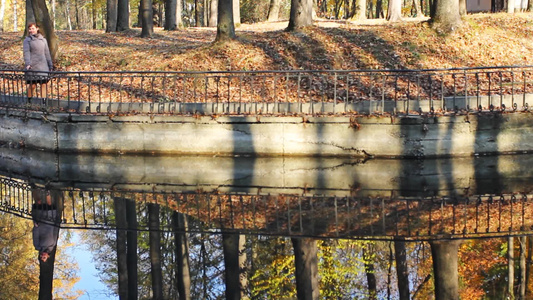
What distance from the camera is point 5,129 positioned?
2020cm

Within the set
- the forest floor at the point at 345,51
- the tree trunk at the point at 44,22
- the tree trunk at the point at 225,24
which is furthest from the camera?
the tree trunk at the point at 44,22

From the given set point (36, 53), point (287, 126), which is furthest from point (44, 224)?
point (36, 53)

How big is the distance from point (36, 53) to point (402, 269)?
13.0 meters

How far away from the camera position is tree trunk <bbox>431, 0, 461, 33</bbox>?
976 inches

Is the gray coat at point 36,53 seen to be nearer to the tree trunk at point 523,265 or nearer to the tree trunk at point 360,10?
the tree trunk at point 523,265

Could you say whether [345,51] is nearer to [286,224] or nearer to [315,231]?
[286,224]

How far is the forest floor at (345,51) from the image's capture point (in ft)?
77.5

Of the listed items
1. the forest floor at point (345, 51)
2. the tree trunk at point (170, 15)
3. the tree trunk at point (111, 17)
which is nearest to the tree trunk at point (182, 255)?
the forest floor at point (345, 51)

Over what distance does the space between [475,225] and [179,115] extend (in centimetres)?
863

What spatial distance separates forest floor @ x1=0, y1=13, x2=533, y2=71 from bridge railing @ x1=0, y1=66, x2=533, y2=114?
1.54m

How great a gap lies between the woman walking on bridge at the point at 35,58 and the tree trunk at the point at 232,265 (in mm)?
10113

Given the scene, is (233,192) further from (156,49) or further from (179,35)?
(179,35)

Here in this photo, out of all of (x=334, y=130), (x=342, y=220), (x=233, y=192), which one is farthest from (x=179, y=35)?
(x=342, y=220)

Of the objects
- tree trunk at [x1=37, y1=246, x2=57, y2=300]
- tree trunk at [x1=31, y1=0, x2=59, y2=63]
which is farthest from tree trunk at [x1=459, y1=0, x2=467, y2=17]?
tree trunk at [x1=37, y1=246, x2=57, y2=300]
